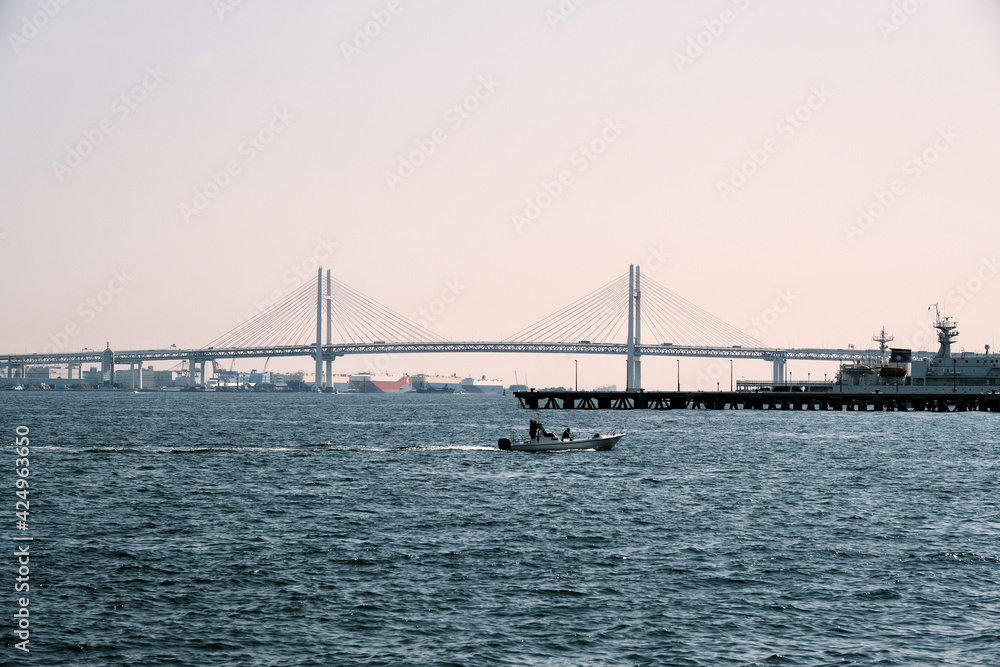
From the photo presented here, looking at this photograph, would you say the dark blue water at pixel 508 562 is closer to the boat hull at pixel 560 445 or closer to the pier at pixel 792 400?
the boat hull at pixel 560 445

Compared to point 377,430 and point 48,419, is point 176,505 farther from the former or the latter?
point 48,419

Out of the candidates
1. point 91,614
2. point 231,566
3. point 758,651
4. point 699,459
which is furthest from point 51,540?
point 699,459

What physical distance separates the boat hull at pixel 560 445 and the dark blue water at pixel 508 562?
5215mm

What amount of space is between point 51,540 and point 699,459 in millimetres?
35690

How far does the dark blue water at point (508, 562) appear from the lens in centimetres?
1972

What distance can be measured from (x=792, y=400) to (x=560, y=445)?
3121 inches

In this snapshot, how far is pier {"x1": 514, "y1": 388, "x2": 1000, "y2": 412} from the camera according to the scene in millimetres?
123688

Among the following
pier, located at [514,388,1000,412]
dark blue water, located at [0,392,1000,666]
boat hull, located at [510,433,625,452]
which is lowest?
dark blue water, located at [0,392,1000,666]

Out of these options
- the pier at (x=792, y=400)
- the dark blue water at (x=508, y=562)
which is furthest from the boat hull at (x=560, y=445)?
the pier at (x=792, y=400)

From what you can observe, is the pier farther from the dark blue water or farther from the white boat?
the dark blue water

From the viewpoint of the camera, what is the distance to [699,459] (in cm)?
5669

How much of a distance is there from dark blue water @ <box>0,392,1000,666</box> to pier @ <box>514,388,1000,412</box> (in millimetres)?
75703

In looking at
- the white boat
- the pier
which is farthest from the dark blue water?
the pier

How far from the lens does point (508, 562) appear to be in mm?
26781
